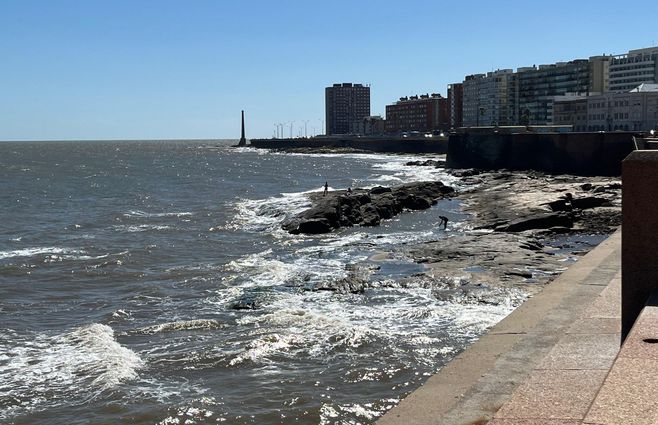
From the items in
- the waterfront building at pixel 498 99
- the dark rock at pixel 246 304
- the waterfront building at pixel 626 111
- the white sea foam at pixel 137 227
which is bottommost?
the white sea foam at pixel 137 227

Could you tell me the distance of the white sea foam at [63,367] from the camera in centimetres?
1161

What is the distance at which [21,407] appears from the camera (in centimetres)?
1112

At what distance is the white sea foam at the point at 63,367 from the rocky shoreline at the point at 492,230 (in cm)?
608

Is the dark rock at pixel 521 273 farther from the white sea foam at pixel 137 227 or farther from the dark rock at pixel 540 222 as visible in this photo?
the white sea foam at pixel 137 227

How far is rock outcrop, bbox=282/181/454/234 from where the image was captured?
33094mm

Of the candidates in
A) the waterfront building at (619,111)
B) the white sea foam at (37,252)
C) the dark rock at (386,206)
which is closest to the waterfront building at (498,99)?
the waterfront building at (619,111)

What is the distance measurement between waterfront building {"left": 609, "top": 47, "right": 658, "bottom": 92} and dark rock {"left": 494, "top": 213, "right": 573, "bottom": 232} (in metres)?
128

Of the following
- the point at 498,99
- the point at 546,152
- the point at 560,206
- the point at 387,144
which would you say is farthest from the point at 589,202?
the point at 498,99

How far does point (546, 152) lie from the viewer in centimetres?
6062

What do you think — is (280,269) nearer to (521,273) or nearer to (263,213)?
(521,273)

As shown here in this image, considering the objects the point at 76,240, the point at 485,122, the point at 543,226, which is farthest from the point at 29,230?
the point at 485,122

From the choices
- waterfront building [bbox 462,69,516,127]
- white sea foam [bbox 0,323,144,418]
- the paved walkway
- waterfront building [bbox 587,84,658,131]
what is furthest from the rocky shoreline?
waterfront building [bbox 462,69,516,127]

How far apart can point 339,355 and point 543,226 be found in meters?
17.8

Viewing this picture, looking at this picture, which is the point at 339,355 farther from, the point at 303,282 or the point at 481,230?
the point at 481,230
